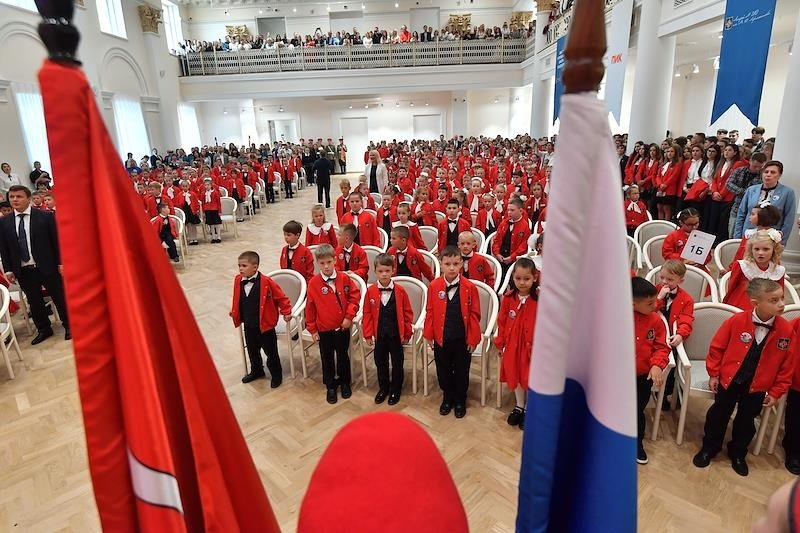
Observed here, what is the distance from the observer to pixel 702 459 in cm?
320

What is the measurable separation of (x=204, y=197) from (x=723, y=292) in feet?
30.6

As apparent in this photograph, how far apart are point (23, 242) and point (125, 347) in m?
6.03

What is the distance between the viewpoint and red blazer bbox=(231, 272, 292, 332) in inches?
165

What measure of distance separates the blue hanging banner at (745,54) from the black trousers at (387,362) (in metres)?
6.49

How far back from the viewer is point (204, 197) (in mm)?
9844

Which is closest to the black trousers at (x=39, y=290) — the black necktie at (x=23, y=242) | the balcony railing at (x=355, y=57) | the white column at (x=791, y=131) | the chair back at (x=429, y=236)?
the black necktie at (x=23, y=242)

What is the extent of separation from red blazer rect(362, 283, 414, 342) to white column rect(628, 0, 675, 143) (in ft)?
27.8

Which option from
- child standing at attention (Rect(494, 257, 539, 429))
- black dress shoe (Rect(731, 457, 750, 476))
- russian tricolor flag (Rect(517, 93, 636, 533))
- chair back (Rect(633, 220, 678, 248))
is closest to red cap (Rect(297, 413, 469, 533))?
russian tricolor flag (Rect(517, 93, 636, 533))

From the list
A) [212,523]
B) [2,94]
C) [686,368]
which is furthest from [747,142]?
[2,94]

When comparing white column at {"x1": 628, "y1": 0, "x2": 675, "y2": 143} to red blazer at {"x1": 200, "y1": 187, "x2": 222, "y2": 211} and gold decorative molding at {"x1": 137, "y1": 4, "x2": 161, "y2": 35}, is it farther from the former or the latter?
gold decorative molding at {"x1": 137, "y1": 4, "x2": 161, "y2": 35}

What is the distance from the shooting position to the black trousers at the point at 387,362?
13.2 feet

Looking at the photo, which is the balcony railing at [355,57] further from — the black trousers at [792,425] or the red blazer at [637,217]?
the black trousers at [792,425]

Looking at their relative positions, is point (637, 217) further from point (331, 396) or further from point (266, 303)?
point (266, 303)

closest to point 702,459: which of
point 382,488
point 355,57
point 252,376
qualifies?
point 382,488
